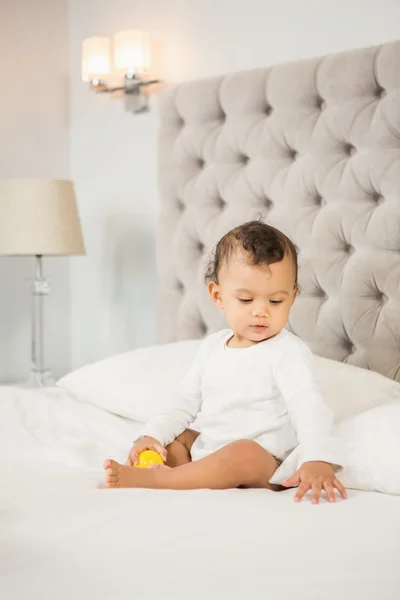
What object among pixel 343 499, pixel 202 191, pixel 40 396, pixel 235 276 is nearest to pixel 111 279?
pixel 202 191

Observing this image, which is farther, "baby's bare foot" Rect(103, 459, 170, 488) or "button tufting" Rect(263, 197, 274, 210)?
"button tufting" Rect(263, 197, 274, 210)

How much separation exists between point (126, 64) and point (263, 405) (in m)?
1.81

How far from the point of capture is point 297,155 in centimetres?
249

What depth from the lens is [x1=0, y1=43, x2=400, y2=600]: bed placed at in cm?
107

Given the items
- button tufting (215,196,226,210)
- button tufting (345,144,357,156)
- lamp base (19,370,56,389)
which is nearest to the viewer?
button tufting (345,144,357,156)

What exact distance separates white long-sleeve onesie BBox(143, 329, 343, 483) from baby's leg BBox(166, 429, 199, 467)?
2 cm

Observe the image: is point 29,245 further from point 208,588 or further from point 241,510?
point 208,588

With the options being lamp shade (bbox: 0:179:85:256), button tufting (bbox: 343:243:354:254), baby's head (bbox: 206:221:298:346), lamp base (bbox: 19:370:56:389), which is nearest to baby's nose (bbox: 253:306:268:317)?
baby's head (bbox: 206:221:298:346)

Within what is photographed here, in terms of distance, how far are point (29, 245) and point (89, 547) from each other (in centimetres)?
190

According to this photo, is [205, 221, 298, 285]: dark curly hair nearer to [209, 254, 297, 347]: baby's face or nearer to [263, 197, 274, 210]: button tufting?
[209, 254, 297, 347]: baby's face

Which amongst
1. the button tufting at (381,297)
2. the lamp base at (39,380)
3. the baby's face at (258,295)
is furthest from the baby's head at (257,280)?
the lamp base at (39,380)

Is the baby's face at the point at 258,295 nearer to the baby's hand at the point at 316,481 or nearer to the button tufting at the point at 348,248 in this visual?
the baby's hand at the point at 316,481

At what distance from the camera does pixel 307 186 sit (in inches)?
95.7

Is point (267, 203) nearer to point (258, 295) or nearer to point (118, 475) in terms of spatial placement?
point (258, 295)
